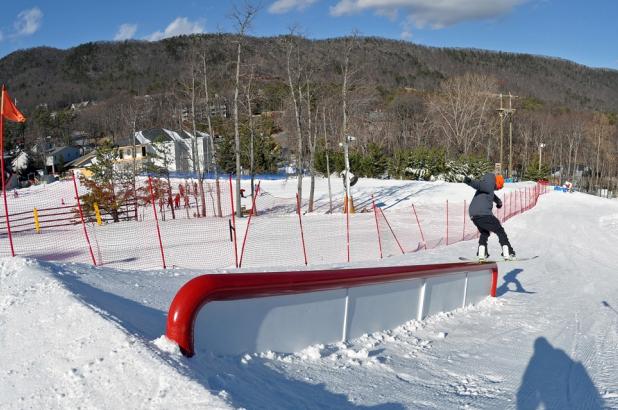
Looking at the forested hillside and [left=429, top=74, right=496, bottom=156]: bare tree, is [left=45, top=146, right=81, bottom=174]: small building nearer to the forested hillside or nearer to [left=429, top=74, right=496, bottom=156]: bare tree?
the forested hillside

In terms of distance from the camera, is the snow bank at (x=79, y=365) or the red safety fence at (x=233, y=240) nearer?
the snow bank at (x=79, y=365)

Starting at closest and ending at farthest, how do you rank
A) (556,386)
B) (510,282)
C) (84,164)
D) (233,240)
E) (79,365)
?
(79,365), (556,386), (510,282), (233,240), (84,164)

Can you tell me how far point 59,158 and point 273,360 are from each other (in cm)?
12492

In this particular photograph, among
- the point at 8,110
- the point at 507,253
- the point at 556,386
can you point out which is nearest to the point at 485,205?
the point at 507,253

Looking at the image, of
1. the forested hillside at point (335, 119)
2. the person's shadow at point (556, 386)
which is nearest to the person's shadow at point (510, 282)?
the person's shadow at point (556, 386)

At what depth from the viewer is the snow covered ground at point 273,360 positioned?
10.3ft

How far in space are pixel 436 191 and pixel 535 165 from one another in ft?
127

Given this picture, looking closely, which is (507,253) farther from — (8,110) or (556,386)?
(8,110)

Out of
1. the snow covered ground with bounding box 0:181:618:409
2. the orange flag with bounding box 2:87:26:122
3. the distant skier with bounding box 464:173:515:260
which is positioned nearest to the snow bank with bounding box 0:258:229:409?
the snow covered ground with bounding box 0:181:618:409

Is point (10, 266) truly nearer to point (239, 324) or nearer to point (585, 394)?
point (239, 324)

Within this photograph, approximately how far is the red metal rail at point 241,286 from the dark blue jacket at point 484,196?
18.2 feet

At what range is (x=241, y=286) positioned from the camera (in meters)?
4.01

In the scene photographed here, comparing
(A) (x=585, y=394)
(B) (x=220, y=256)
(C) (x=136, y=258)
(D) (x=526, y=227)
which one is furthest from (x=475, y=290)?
(D) (x=526, y=227)

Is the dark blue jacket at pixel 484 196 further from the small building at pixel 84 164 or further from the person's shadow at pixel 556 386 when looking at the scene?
the small building at pixel 84 164
